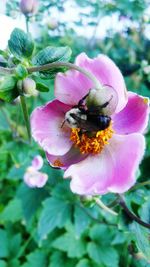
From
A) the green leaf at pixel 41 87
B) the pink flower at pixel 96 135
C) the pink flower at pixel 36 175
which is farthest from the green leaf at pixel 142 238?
the pink flower at pixel 36 175

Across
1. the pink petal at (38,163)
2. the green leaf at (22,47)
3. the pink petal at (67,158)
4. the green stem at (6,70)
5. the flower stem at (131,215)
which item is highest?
the green leaf at (22,47)

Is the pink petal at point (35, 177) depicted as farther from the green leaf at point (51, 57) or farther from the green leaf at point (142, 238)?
the green leaf at point (51, 57)

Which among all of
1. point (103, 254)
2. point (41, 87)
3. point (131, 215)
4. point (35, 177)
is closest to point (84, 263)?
point (103, 254)

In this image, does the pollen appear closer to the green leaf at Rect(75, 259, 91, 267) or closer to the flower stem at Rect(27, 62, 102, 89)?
the flower stem at Rect(27, 62, 102, 89)

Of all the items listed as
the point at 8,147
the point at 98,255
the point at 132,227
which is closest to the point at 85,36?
the point at 8,147

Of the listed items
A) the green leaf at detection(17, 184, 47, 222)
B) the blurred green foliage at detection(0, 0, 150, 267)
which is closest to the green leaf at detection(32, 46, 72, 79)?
the blurred green foliage at detection(0, 0, 150, 267)

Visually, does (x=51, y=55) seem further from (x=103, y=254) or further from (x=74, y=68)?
(x=103, y=254)

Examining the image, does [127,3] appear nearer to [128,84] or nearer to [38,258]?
[128,84]
